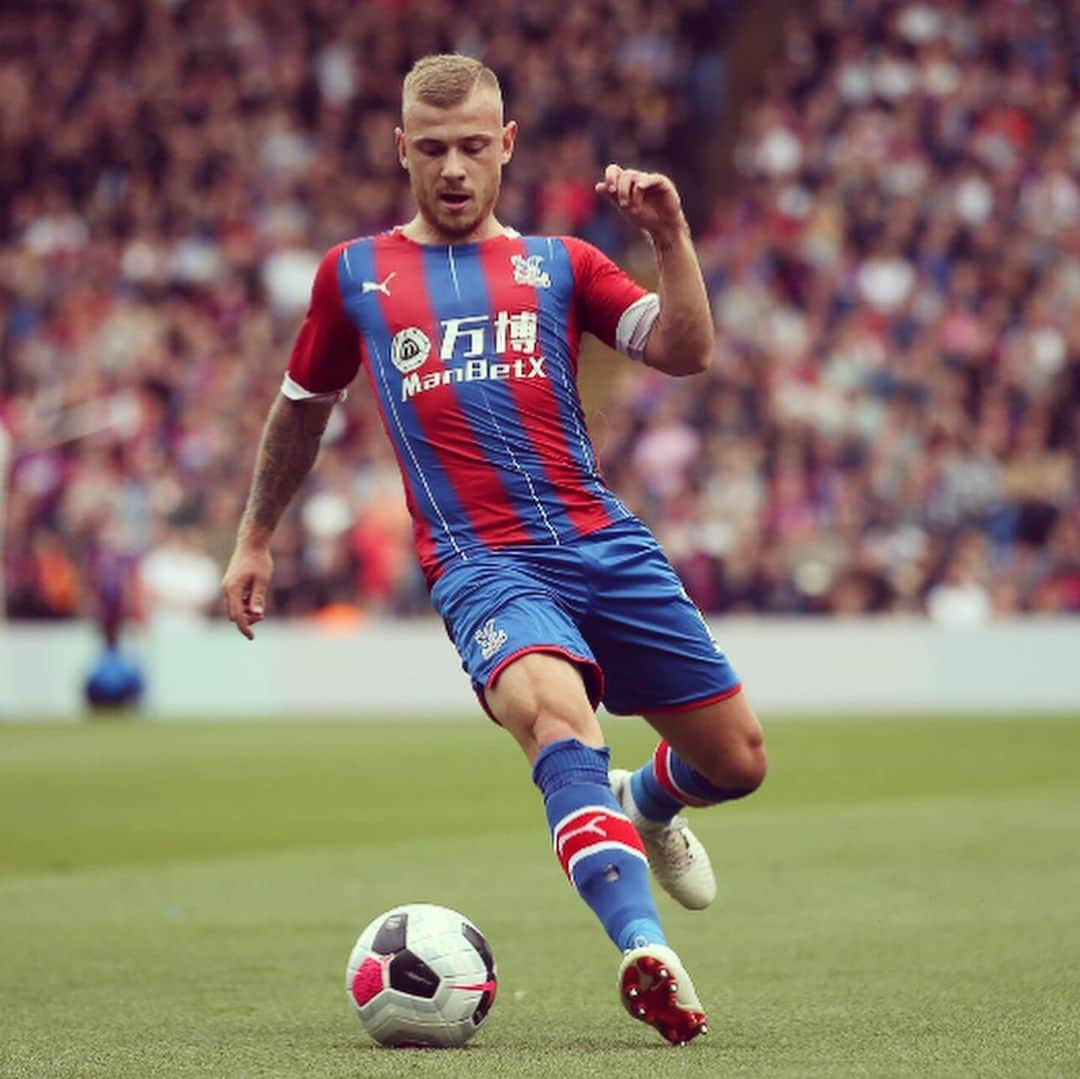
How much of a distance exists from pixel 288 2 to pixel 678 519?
9212 mm

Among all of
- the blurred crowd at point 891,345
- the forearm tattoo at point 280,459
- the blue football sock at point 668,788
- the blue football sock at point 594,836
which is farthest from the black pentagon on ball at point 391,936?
the blurred crowd at point 891,345

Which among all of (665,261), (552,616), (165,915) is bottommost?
(165,915)

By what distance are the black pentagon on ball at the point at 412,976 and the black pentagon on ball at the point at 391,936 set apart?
0.11 feet

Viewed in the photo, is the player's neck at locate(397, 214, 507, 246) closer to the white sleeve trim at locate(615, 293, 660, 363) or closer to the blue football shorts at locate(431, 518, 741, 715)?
the white sleeve trim at locate(615, 293, 660, 363)

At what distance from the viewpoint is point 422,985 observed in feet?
18.4

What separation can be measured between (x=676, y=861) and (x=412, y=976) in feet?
5.12

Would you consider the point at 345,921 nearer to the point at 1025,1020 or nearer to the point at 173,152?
the point at 1025,1020

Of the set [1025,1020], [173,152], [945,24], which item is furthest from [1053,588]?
[1025,1020]

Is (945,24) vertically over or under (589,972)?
over

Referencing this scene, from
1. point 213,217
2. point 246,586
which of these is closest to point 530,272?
point 246,586

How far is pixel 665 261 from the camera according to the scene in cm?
577

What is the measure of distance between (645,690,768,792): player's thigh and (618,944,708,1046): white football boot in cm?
116

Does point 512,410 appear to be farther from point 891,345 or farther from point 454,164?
point 891,345

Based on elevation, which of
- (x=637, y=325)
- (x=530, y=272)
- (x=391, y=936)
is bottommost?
(x=391, y=936)
